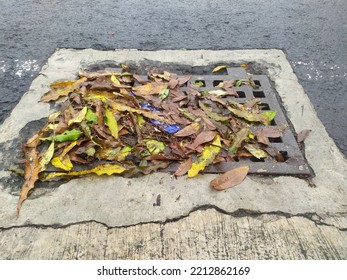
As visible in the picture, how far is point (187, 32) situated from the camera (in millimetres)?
3301

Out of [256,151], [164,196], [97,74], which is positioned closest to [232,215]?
[164,196]

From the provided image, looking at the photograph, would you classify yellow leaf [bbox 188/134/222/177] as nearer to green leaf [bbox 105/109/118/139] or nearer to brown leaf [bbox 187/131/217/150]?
brown leaf [bbox 187/131/217/150]

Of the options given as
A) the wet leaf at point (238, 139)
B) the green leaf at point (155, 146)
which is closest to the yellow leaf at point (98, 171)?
the green leaf at point (155, 146)

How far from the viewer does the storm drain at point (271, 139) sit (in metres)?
1.94

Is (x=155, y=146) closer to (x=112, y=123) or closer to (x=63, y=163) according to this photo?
(x=112, y=123)

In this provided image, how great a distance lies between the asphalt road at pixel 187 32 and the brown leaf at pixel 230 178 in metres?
0.85

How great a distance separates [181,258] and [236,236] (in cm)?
28

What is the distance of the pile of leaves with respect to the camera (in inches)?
75.7

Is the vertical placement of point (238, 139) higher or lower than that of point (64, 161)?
higher

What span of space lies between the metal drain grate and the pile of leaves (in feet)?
0.12

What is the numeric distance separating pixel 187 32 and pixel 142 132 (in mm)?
1580

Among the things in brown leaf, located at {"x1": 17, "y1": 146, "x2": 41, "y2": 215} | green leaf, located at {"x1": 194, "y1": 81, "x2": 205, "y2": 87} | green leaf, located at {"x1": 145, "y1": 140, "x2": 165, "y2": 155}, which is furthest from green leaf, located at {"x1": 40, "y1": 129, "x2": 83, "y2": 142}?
green leaf, located at {"x1": 194, "y1": 81, "x2": 205, "y2": 87}

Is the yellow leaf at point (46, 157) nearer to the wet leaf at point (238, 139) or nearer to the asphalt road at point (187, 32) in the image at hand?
the asphalt road at point (187, 32)

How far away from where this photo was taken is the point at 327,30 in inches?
133
